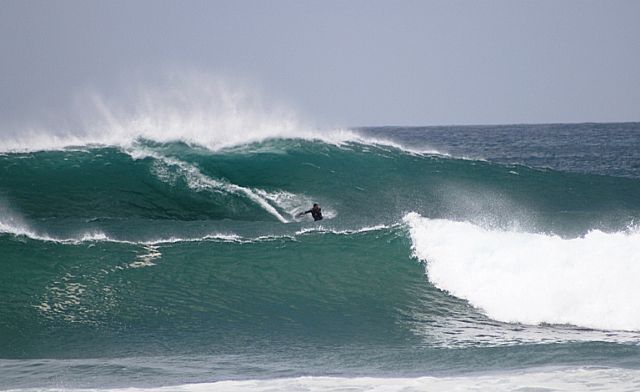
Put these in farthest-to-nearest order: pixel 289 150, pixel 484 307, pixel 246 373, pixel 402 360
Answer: pixel 289 150, pixel 484 307, pixel 402 360, pixel 246 373

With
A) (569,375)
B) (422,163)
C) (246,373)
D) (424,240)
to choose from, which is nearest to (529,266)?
(424,240)

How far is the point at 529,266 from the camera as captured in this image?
13.5 meters

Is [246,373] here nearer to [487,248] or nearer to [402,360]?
[402,360]

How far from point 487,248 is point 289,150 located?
438 inches

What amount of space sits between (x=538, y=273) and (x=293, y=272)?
3840 millimetres

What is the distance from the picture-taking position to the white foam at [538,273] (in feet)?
39.6

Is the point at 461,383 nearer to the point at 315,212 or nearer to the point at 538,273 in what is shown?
the point at 538,273

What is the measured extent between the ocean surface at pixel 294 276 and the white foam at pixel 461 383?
0.11ft

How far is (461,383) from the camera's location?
28.8ft

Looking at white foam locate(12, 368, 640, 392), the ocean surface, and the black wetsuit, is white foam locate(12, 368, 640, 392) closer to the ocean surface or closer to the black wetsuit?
the ocean surface

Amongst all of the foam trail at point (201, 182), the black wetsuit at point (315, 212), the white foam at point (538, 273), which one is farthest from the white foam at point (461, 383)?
the foam trail at point (201, 182)

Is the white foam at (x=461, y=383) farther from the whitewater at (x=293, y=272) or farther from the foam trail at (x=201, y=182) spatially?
the foam trail at (x=201, y=182)

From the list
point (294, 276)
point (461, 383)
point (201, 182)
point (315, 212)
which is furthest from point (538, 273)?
point (201, 182)

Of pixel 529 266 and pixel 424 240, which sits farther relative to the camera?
pixel 424 240
